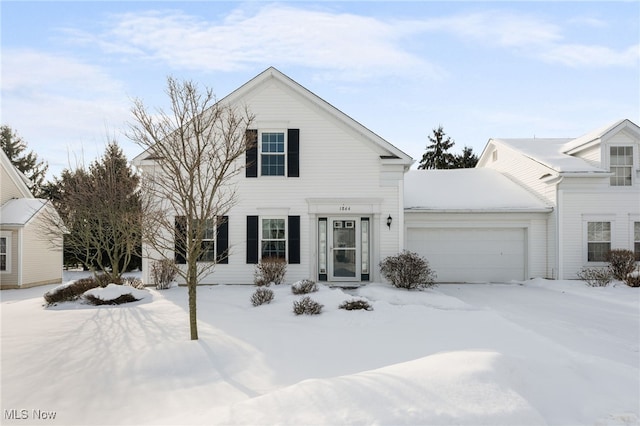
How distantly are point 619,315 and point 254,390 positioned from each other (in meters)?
9.70

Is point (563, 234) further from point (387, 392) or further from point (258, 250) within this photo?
point (387, 392)

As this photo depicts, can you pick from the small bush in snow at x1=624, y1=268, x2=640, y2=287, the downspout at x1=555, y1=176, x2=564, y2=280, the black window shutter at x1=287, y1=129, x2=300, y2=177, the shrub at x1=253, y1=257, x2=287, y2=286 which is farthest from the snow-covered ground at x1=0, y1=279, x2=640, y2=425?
the black window shutter at x1=287, y1=129, x2=300, y2=177

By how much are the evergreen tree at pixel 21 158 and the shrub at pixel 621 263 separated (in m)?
39.8

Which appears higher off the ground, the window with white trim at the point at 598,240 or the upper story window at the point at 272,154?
the upper story window at the point at 272,154

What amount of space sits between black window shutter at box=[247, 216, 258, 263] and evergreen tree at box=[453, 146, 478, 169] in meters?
29.9

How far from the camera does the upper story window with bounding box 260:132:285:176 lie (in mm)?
13469

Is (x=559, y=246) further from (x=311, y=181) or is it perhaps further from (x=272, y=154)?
(x=272, y=154)

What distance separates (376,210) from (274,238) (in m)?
3.68

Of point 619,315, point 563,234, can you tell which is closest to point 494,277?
point 563,234

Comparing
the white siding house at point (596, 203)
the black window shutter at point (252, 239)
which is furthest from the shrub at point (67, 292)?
the white siding house at point (596, 203)

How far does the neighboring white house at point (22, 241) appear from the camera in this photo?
16.1m

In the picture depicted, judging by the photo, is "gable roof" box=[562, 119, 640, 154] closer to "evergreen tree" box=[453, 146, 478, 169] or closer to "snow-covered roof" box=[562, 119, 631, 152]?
"snow-covered roof" box=[562, 119, 631, 152]

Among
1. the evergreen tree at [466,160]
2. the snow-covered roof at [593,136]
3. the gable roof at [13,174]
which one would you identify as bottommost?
the gable roof at [13,174]

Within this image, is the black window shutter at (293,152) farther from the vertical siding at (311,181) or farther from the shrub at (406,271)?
the shrub at (406,271)
